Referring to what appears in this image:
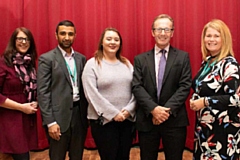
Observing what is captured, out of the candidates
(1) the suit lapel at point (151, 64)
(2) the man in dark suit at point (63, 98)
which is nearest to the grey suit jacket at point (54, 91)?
(2) the man in dark suit at point (63, 98)

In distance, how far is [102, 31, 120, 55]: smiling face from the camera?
A: 7.46ft

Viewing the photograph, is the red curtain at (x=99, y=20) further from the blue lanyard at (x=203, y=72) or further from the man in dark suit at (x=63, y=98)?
the blue lanyard at (x=203, y=72)

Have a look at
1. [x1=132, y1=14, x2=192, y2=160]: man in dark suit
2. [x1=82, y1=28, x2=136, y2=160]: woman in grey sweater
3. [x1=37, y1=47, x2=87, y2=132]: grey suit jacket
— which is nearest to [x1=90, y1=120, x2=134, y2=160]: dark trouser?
[x1=82, y1=28, x2=136, y2=160]: woman in grey sweater

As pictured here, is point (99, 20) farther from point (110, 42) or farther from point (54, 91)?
point (54, 91)

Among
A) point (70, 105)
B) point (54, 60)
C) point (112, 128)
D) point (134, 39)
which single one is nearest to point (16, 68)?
point (54, 60)

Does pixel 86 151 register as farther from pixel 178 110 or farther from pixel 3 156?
pixel 178 110

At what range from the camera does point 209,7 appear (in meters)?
3.20

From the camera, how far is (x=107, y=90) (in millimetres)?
2225

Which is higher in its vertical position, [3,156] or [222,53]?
[222,53]

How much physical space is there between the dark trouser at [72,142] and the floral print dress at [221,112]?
100 cm

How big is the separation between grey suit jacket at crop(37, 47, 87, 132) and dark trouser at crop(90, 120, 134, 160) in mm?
244

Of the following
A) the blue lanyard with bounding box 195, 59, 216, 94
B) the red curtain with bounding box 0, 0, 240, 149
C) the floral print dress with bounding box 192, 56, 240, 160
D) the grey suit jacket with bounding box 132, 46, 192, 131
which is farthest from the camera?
the red curtain with bounding box 0, 0, 240, 149

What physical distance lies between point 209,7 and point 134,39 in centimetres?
94

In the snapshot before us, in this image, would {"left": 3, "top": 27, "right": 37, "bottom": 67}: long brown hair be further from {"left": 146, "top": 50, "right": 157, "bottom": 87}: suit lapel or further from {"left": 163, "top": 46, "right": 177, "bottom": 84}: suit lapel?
{"left": 163, "top": 46, "right": 177, "bottom": 84}: suit lapel
